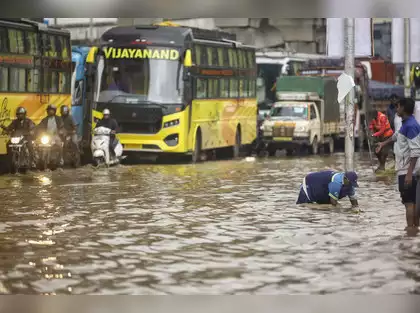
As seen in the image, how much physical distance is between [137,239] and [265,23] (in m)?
57.2

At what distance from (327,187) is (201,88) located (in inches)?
630

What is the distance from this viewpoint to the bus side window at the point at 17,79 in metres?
28.3

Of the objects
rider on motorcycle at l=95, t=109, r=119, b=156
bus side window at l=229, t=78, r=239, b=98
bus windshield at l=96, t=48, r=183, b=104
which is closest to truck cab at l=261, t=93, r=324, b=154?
bus side window at l=229, t=78, r=239, b=98

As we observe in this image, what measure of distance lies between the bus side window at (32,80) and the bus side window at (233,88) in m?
8.38

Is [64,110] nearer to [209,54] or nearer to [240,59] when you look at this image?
[209,54]

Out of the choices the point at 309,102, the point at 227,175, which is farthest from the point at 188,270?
the point at 309,102

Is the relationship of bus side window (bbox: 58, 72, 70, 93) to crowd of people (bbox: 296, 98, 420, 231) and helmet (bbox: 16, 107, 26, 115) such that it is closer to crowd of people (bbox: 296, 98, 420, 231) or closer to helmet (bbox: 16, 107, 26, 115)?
helmet (bbox: 16, 107, 26, 115)

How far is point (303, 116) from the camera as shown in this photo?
3828 cm

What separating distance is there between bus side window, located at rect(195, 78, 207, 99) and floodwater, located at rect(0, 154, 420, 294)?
8.93 meters

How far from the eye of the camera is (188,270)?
12086mm

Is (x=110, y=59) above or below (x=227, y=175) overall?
above

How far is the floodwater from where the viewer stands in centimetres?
1136

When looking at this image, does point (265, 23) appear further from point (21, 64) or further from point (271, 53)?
point (21, 64)

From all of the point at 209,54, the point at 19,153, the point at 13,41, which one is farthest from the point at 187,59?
the point at 19,153
